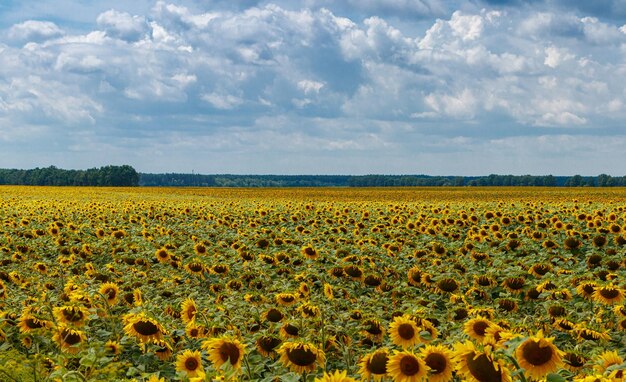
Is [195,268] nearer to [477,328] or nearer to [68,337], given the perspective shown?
→ [68,337]

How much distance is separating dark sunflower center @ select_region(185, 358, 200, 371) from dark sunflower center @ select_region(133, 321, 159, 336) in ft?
3.65

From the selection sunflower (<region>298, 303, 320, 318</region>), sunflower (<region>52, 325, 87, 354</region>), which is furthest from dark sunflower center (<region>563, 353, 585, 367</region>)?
sunflower (<region>52, 325, 87, 354</region>)

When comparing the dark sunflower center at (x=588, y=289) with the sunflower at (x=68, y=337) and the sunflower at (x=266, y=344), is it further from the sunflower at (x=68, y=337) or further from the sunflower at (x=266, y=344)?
the sunflower at (x=68, y=337)

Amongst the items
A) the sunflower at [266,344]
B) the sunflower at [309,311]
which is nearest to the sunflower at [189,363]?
the sunflower at [266,344]

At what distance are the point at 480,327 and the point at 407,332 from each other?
1.99 ft

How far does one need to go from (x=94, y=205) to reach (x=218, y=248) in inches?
562

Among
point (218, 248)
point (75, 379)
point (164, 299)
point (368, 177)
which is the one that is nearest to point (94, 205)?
point (218, 248)

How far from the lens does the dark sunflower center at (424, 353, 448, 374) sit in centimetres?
352

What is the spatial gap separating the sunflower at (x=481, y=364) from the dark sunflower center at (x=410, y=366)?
273mm

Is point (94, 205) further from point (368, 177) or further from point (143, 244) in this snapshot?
point (368, 177)

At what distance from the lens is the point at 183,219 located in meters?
20.8

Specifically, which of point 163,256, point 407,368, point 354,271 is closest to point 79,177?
point 163,256

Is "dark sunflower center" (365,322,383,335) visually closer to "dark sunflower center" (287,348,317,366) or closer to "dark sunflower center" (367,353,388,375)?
"dark sunflower center" (287,348,317,366)

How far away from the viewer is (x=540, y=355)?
3617mm
